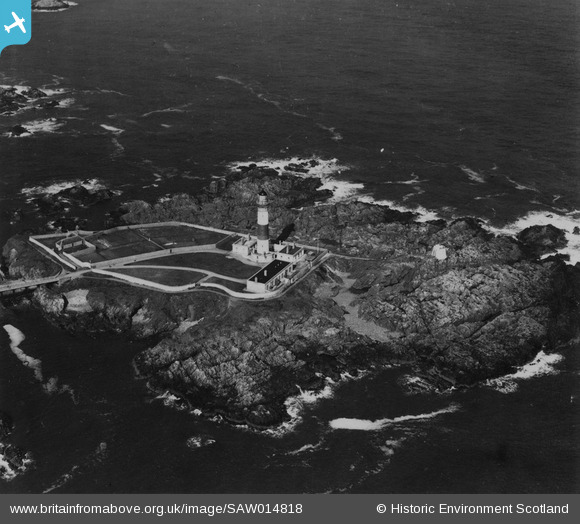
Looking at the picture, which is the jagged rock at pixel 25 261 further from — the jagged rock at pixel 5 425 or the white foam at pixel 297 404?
the white foam at pixel 297 404

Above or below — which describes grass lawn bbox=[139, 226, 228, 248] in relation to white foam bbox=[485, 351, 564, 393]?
above

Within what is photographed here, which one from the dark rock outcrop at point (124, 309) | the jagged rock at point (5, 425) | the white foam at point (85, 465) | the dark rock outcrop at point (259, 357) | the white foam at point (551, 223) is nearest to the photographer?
the white foam at point (85, 465)

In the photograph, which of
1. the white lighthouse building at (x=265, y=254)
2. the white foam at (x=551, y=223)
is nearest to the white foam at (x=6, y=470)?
the white lighthouse building at (x=265, y=254)

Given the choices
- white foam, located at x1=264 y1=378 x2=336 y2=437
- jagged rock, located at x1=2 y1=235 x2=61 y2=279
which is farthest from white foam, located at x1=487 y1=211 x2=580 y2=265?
jagged rock, located at x1=2 y1=235 x2=61 y2=279

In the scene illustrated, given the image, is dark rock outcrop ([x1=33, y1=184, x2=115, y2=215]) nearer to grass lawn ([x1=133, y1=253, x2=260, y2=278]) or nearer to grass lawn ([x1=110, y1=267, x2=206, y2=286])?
grass lawn ([x1=133, y1=253, x2=260, y2=278])

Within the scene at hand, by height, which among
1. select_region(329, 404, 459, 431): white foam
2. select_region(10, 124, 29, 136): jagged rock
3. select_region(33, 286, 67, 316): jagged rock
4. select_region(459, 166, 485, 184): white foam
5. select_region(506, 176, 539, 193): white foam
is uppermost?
select_region(10, 124, 29, 136): jagged rock

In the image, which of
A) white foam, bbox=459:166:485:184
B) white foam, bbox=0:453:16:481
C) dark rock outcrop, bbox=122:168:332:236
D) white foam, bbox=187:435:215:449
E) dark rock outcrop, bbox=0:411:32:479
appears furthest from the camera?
white foam, bbox=459:166:485:184
